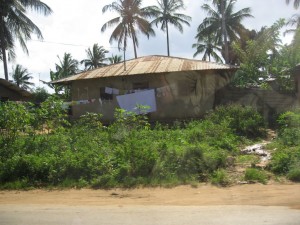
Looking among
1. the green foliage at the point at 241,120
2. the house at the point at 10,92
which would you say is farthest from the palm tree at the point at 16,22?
the green foliage at the point at 241,120

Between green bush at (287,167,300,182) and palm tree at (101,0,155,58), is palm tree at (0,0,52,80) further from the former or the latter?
green bush at (287,167,300,182)

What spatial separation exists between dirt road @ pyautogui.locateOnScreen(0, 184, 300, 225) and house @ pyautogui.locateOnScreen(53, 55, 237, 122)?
1006cm

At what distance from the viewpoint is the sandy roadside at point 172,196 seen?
6582 millimetres

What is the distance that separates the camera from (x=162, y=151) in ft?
31.0

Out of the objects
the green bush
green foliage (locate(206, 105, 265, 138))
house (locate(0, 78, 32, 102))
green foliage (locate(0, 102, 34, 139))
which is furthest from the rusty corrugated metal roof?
the green bush

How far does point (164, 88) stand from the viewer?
17844 mm

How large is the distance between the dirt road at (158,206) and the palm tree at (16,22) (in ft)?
70.6

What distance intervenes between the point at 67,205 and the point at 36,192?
1777mm

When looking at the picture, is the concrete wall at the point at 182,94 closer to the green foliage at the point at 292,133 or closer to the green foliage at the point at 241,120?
the green foliage at the point at 241,120

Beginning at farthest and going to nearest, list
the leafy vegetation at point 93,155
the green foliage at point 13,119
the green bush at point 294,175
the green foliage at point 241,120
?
the green foliage at point 241,120, the green foliage at point 13,119, the leafy vegetation at point 93,155, the green bush at point 294,175

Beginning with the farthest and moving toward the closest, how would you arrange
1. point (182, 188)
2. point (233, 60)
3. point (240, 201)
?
point (233, 60) → point (182, 188) → point (240, 201)

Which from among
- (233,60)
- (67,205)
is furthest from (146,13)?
(67,205)

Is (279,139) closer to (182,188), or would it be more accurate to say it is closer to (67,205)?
(182,188)

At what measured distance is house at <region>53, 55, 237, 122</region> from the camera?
17.7 m
